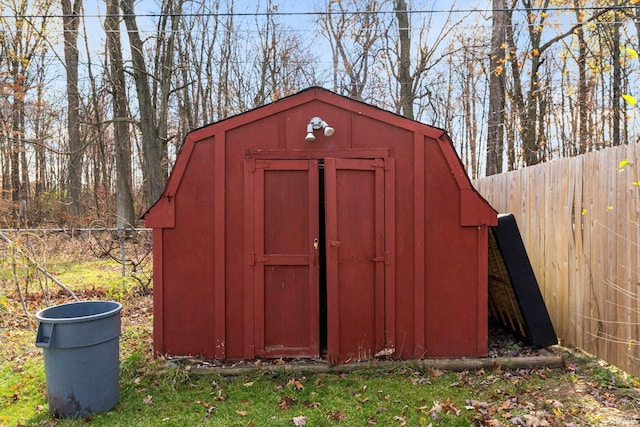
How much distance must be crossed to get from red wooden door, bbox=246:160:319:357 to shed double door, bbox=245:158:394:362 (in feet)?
0.04

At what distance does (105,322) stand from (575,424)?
394 centimetres

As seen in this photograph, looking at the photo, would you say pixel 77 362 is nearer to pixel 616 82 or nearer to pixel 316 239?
pixel 316 239

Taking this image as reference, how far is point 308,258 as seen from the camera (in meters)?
4.71

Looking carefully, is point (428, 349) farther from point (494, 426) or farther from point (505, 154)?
point (505, 154)

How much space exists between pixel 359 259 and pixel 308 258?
0.56 metres

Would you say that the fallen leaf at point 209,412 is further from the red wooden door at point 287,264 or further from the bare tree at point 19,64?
the bare tree at point 19,64

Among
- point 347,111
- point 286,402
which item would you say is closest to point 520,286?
point 347,111

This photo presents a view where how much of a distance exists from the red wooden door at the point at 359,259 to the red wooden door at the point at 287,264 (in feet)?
0.85

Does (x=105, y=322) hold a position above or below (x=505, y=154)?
below

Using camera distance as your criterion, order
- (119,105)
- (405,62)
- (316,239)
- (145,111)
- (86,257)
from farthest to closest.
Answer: (405,62) < (119,105) < (145,111) < (86,257) < (316,239)

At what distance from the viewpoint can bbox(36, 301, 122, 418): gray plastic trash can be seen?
3.53 meters

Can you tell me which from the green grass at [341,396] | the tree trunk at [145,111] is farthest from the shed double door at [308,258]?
the tree trunk at [145,111]

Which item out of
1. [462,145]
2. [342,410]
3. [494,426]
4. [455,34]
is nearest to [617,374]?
[494,426]

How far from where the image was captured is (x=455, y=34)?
1521 centimetres
